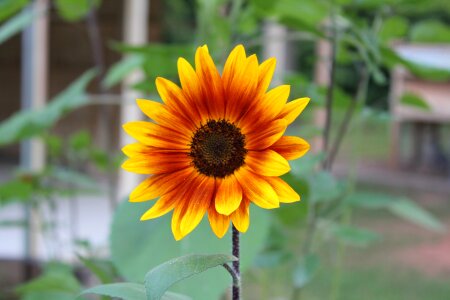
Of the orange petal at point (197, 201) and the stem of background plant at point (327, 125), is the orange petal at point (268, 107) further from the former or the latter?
the stem of background plant at point (327, 125)

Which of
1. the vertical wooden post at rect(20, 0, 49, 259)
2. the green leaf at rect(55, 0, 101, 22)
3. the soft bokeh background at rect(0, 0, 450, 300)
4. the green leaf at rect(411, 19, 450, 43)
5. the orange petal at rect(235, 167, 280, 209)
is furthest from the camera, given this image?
the vertical wooden post at rect(20, 0, 49, 259)

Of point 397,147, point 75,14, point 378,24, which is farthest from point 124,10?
point 397,147

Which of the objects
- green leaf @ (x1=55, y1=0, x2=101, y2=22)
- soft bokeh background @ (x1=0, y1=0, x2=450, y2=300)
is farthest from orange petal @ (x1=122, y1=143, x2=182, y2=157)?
green leaf @ (x1=55, y1=0, x2=101, y2=22)

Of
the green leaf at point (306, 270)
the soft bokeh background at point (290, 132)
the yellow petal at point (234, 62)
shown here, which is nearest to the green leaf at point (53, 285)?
the soft bokeh background at point (290, 132)

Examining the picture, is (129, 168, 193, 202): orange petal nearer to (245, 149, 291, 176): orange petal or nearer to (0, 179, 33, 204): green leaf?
(245, 149, 291, 176): orange petal

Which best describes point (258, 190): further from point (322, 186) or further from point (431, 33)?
point (431, 33)

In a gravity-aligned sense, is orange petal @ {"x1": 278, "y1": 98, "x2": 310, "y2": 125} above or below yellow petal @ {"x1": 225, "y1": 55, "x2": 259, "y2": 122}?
below

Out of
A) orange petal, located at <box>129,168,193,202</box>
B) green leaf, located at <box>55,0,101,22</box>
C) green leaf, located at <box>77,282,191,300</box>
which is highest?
green leaf, located at <box>55,0,101,22</box>
